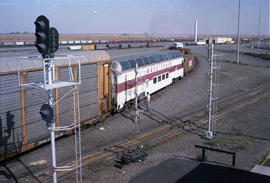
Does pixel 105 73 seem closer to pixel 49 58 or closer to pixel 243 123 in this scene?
pixel 243 123

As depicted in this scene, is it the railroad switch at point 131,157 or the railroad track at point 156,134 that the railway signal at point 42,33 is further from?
the railroad switch at point 131,157

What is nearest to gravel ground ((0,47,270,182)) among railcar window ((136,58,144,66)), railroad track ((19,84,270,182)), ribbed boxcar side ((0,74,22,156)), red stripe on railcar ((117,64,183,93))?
railroad track ((19,84,270,182))

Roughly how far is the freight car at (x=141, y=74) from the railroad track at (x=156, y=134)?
8.47 feet


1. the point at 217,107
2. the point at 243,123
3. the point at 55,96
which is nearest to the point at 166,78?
the point at 217,107

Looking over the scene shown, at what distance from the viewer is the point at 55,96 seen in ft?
47.9

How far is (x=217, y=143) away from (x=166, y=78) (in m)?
15.0

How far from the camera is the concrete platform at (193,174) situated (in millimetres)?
9719

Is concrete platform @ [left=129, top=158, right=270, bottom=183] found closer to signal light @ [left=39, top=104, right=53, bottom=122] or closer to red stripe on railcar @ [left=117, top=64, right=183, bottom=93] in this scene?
signal light @ [left=39, top=104, right=53, bottom=122]

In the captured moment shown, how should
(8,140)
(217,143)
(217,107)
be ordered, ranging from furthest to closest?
(217,107) < (217,143) < (8,140)

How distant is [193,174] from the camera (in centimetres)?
1034

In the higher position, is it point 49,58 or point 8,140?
point 49,58

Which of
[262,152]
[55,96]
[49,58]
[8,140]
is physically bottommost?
[262,152]

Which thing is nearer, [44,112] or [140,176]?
[44,112]

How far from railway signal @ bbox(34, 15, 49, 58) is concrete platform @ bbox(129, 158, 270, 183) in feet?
19.5
